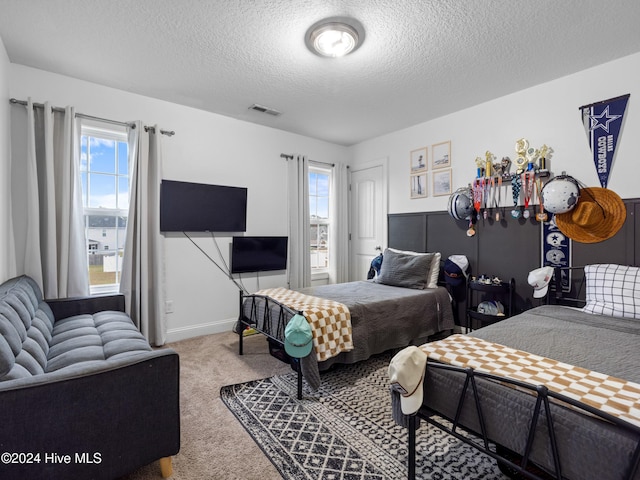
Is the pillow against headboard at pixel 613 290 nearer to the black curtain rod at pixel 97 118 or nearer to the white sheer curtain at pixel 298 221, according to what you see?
the white sheer curtain at pixel 298 221

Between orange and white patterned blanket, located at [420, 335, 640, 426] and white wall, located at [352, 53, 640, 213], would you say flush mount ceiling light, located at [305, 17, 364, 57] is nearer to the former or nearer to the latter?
white wall, located at [352, 53, 640, 213]

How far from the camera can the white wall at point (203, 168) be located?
318 centimetres

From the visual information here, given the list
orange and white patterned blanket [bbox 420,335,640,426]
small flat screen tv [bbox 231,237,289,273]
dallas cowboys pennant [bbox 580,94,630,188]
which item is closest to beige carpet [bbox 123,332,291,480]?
small flat screen tv [bbox 231,237,289,273]

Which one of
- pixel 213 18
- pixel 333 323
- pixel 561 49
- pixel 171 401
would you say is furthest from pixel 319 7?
pixel 171 401

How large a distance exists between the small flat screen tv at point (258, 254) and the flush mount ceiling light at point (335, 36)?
2310mm

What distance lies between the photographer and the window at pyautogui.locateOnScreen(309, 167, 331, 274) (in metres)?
4.92

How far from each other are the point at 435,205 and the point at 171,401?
347 cm

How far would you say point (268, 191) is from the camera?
4.32m

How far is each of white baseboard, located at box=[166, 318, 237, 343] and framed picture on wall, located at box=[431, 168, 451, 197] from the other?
2.97 metres

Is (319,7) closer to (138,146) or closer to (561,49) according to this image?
(561,49)

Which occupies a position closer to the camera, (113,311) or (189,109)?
(113,311)

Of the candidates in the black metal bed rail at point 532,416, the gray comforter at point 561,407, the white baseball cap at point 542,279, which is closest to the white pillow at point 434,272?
the white baseball cap at point 542,279

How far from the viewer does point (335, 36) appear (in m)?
2.28

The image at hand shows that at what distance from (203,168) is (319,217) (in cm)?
187
